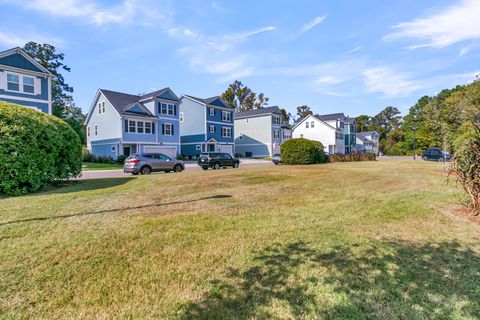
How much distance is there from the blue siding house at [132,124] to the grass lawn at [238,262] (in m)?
25.1

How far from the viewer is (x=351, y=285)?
3258 mm

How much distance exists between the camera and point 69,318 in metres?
2.68

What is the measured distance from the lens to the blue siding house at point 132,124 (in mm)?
30391

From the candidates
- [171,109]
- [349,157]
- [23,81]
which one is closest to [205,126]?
[171,109]

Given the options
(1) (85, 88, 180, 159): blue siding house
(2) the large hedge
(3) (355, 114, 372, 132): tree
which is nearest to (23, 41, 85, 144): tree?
(1) (85, 88, 180, 159): blue siding house

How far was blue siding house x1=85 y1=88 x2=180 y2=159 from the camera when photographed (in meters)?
30.4

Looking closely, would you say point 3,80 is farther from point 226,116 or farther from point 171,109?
point 226,116

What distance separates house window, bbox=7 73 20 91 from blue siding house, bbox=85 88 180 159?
890 centimetres

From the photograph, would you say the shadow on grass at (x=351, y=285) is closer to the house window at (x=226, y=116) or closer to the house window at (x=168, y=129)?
the house window at (x=168, y=129)

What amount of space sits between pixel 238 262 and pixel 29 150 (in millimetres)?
9637

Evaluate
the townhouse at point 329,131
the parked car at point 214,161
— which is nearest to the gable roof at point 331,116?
the townhouse at point 329,131

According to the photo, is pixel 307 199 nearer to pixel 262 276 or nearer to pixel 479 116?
pixel 262 276

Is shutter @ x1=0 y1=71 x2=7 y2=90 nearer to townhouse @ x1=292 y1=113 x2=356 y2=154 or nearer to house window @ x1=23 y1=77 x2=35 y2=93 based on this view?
house window @ x1=23 y1=77 x2=35 y2=93

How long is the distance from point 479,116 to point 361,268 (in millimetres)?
7296
